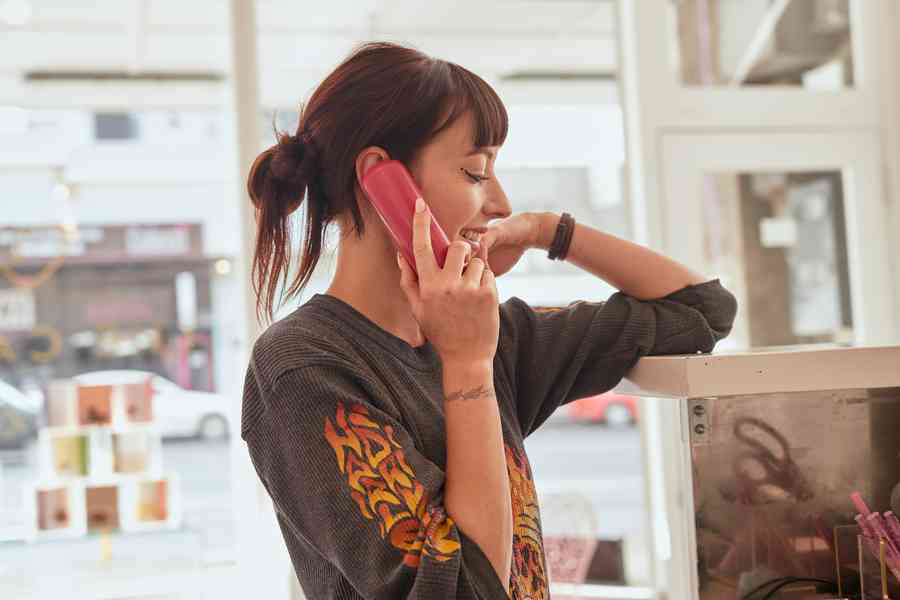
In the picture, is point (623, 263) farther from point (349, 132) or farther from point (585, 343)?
point (349, 132)

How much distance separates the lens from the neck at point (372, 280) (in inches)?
37.0

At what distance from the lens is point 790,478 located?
1.02 meters

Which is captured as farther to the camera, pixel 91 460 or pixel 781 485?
pixel 91 460

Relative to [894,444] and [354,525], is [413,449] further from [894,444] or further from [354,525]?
[894,444]

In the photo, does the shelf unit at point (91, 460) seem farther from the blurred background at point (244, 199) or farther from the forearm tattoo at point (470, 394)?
the forearm tattoo at point (470, 394)

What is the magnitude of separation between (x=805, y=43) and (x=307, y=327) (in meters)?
2.73

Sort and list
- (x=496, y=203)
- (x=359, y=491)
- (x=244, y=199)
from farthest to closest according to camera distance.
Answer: (x=244, y=199)
(x=496, y=203)
(x=359, y=491)

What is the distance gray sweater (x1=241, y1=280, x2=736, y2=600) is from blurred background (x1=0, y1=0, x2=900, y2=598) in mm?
1875

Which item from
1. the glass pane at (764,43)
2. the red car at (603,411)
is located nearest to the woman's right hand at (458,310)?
the glass pane at (764,43)

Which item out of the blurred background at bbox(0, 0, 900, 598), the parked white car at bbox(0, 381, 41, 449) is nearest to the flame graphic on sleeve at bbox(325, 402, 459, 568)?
the blurred background at bbox(0, 0, 900, 598)

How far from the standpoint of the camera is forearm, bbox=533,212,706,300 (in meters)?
1.16

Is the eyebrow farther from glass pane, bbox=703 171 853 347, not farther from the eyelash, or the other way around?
glass pane, bbox=703 171 853 347

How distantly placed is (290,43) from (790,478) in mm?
2270

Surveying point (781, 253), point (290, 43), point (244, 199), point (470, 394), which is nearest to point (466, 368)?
point (470, 394)
